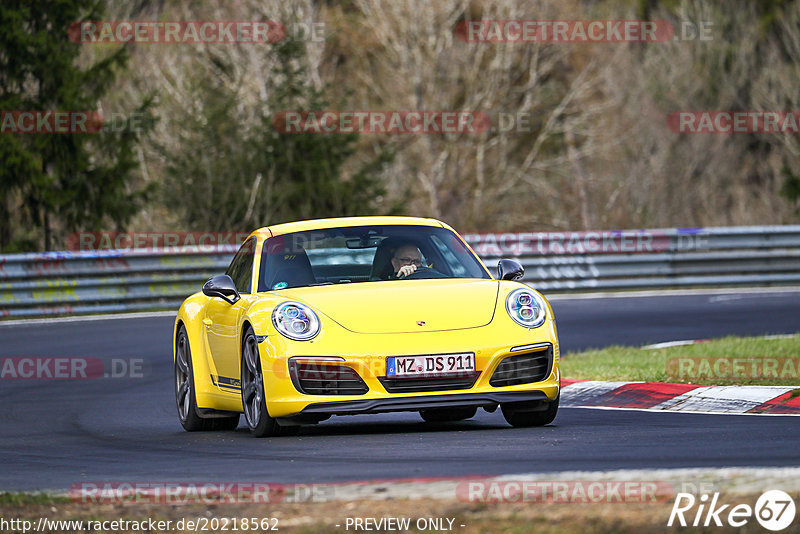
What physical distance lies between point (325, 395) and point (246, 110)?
28680 mm

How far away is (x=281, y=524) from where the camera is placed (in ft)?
18.0

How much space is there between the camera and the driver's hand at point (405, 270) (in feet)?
32.3

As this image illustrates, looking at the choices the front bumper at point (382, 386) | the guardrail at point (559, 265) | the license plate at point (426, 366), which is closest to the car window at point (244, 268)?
the front bumper at point (382, 386)

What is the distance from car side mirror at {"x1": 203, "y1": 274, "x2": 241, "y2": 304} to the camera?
382 inches

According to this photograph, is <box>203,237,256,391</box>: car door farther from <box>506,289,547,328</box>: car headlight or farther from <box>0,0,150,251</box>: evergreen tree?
<box>0,0,150,251</box>: evergreen tree

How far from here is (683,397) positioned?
10.6 meters

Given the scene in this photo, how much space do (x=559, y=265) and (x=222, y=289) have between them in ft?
49.5

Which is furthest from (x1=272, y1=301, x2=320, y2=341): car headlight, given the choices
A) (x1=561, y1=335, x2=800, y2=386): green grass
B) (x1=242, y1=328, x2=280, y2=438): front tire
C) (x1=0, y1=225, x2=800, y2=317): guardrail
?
(x1=0, y1=225, x2=800, y2=317): guardrail

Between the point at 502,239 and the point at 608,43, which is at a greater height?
the point at 608,43

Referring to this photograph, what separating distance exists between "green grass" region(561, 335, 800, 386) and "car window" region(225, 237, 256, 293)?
126 inches

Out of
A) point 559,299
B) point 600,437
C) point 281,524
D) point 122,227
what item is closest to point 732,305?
point 559,299

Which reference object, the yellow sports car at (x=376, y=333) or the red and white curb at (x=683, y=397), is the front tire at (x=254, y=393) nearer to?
the yellow sports car at (x=376, y=333)

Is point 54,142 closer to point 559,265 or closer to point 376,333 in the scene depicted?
point 559,265

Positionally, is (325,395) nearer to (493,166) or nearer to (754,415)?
(754,415)
